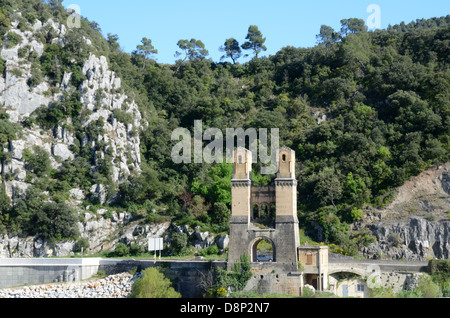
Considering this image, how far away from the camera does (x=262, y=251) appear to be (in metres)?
44.0

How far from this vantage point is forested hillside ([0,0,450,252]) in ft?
172

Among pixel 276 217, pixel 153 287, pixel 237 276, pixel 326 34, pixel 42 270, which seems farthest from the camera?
pixel 326 34

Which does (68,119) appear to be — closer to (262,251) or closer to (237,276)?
(262,251)

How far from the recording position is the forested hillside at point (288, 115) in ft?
172

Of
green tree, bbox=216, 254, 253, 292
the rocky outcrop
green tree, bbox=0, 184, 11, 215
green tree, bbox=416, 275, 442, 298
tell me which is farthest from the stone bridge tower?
green tree, bbox=0, 184, 11, 215

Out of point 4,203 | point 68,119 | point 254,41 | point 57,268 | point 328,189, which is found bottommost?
point 57,268

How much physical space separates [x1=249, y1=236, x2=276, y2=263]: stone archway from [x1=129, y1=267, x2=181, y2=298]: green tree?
5070mm

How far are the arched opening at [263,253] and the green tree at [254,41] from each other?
43.4 metres

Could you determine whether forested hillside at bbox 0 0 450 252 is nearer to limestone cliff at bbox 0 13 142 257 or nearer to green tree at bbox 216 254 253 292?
limestone cliff at bbox 0 13 142 257

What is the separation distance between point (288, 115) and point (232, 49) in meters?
23.3

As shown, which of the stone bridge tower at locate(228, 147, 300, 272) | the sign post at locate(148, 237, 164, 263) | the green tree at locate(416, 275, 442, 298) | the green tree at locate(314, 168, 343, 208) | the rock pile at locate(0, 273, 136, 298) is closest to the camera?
Answer: the green tree at locate(416, 275, 442, 298)

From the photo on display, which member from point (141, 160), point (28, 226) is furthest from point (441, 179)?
point (28, 226)

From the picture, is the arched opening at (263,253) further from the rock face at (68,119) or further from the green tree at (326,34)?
the green tree at (326,34)

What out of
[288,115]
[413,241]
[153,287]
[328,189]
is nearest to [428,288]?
[413,241]
